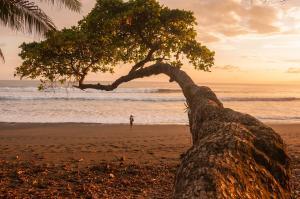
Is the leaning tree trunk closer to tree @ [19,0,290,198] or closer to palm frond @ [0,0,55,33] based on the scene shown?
tree @ [19,0,290,198]

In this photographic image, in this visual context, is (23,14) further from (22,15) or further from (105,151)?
(105,151)

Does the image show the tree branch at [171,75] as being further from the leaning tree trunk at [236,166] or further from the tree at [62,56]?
the leaning tree trunk at [236,166]

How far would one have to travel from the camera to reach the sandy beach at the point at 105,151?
988 cm

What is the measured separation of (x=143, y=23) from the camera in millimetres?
9484

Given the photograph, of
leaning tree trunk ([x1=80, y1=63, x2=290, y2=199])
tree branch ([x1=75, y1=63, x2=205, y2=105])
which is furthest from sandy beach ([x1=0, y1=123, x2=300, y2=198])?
leaning tree trunk ([x1=80, y1=63, x2=290, y2=199])

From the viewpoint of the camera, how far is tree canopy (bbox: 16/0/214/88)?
8664mm

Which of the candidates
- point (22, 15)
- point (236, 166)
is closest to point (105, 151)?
point (22, 15)

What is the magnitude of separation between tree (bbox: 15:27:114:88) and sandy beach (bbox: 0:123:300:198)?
2998mm

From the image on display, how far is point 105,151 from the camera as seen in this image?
53.1 ft

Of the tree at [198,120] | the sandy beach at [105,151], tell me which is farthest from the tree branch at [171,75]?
the sandy beach at [105,151]

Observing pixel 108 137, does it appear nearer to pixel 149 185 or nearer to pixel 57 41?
pixel 149 185

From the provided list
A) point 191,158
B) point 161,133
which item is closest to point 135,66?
point 191,158

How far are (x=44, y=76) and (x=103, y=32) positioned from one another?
193cm

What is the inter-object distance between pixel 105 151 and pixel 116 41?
767 cm
